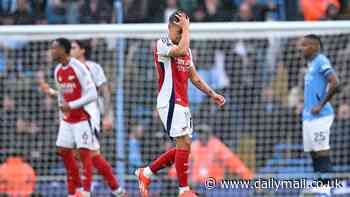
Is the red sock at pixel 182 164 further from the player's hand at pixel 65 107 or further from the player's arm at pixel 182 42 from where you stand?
the player's hand at pixel 65 107

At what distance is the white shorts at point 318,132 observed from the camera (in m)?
14.4

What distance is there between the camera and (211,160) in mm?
16641

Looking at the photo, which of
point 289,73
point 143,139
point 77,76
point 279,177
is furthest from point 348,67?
point 77,76

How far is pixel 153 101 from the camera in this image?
55.6ft

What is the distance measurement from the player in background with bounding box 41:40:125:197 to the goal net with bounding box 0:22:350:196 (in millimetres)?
810

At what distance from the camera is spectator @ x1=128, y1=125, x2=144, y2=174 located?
16.5 metres

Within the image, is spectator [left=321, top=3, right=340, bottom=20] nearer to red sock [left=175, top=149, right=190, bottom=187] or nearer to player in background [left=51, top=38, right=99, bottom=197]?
player in background [left=51, top=38, right=99, bottom=197]

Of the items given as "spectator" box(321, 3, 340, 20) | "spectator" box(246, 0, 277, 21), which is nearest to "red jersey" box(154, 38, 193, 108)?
"spectator" box(246, 0, 277, 21)

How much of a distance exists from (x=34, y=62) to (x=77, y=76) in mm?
2937

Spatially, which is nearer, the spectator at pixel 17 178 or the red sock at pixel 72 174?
the red sock at pixel 72 174

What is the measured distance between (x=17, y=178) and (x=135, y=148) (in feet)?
5.72

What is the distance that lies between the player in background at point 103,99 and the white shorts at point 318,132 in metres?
2.48

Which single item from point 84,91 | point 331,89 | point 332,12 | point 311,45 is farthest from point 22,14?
point 331,89
